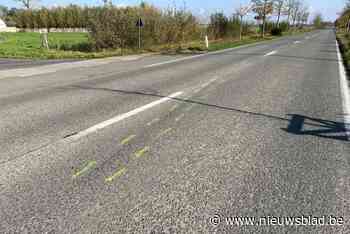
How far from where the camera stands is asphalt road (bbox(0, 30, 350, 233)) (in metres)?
2.53

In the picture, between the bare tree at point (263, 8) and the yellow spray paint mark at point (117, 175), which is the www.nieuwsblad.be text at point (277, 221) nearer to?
the yellow spray paint mark at point (117, 175)

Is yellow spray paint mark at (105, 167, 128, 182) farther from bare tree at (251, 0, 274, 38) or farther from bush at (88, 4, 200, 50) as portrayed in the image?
bare tree at (251, 0, 274, 38)

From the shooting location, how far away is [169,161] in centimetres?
354

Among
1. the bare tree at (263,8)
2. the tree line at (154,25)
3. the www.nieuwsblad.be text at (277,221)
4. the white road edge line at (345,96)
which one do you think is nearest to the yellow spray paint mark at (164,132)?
the www.nieuwsblad.be text at (277,221)

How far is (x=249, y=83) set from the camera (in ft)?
27.9

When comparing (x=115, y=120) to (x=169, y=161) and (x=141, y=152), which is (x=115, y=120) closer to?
(x=141, y=152)

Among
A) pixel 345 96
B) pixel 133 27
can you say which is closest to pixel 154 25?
pixel 133 27

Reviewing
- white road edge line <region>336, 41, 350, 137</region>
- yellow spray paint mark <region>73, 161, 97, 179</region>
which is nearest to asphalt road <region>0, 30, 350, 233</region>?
yellow spray paint mark <region>73, 161, 97, 179</region>

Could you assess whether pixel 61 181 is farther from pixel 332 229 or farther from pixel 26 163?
pixel 332 229

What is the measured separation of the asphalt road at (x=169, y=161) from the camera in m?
2.53

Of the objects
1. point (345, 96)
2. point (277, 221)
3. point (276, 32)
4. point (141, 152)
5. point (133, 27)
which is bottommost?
point (277, 221)

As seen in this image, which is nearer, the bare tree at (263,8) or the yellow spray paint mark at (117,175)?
the yellow spray paint mark at (117,175)

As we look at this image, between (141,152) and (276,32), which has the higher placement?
(276,32)

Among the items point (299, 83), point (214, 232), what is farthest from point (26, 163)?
point (299, 83)
